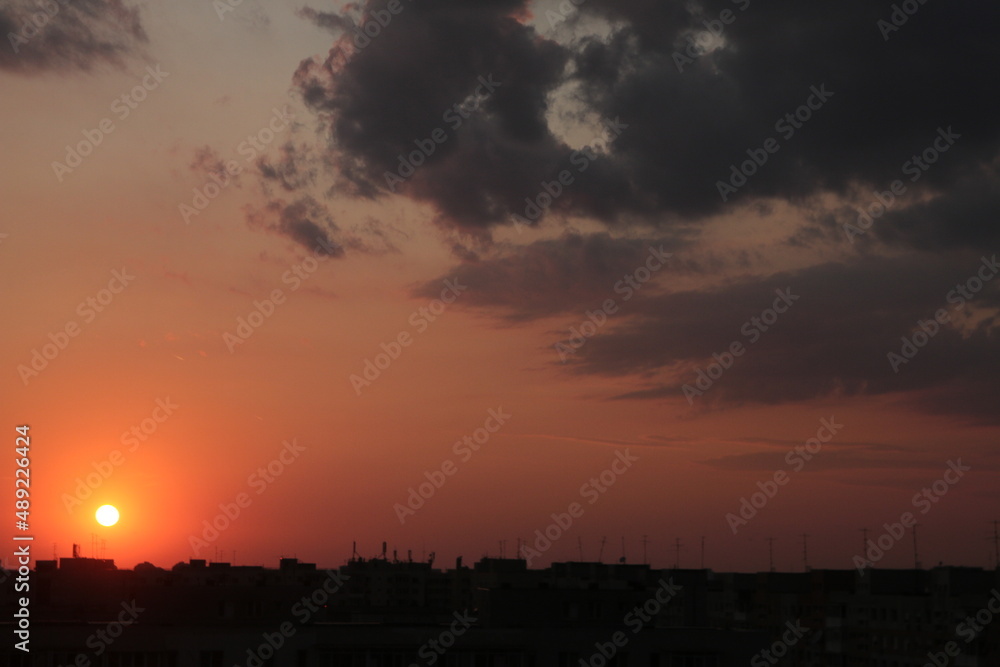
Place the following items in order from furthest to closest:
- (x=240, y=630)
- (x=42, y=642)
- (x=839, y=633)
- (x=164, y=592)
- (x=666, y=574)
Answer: (x=839, y=633) → (x=666, y=574) → (x=164, y=592) → (x=240, y=630) → (x=42, y=642)

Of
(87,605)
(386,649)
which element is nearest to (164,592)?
(87,605)

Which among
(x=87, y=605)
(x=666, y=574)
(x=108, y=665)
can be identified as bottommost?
(x=108, y=665)

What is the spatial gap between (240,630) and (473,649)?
549 inches

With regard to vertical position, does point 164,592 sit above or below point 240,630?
above

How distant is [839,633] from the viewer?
144375 millimetres

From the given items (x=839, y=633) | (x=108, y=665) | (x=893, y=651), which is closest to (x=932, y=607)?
(x=893, y=651)

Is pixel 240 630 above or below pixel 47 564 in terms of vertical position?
below

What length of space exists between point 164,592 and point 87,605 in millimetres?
6398

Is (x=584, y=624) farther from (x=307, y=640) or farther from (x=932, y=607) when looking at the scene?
(x=932, y=607)

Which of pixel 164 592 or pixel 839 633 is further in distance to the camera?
pixel 839 633

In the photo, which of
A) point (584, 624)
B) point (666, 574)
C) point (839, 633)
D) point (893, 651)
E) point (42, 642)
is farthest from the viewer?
point (839, 633)

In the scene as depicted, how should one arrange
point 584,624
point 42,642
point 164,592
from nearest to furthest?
point 42,642 → point 584,624 → point 164,592

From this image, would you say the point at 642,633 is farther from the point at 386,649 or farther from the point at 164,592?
the point at 164,592

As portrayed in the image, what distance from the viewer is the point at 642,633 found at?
2781 inches
